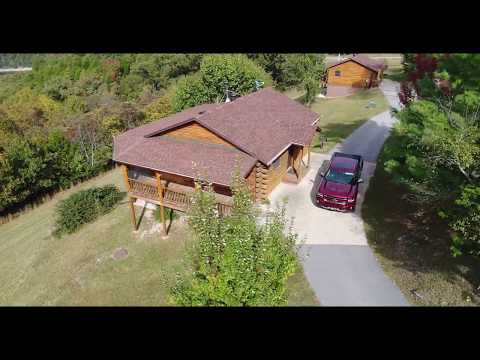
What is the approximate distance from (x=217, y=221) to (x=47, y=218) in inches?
764

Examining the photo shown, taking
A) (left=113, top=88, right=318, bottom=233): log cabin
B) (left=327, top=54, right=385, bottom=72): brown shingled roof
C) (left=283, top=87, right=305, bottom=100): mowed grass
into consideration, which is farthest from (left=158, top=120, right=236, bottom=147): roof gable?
(left=283, top=87, right=305, bottom=100): mowed grass

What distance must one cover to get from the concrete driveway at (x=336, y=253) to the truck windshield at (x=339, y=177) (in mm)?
1477

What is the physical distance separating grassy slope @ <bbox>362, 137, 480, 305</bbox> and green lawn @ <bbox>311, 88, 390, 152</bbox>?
961cm

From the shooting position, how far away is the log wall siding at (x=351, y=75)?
1738 inches

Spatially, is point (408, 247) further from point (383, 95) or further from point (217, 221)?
point (383, 95)

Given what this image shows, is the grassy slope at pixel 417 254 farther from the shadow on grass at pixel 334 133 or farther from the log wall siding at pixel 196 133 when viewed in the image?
the shadow on grass at pixel 334 133

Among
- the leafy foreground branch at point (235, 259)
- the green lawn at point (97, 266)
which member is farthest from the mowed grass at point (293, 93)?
the leafy foreground branch at point (235, 259)

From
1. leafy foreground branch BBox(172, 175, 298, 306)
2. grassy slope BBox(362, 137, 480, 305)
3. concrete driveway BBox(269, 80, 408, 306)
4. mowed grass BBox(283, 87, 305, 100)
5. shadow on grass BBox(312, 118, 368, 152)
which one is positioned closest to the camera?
leafy foreground branch BBox(172, 175, 298, 306)

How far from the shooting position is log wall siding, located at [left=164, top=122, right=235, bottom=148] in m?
17.1

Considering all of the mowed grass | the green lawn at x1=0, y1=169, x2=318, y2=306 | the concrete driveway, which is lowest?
the green lawn at x1=0, y1=169, x2=318, y2=306

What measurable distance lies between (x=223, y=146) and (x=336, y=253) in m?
7.40

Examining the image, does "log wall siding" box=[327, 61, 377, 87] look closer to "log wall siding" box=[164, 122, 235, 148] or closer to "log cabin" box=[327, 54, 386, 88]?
"log cabin" box=[327, 54, 386, 88]

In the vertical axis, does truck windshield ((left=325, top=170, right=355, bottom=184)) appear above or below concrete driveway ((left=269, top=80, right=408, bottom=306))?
above
